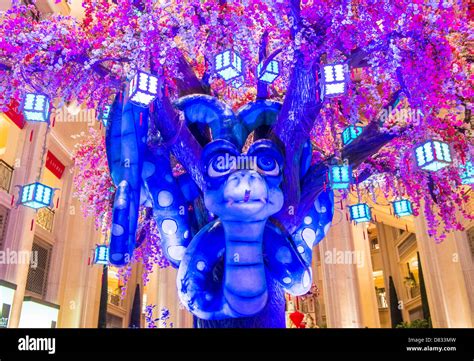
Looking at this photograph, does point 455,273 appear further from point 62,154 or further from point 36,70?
point 62,154

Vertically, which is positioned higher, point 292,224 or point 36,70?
point 36,70

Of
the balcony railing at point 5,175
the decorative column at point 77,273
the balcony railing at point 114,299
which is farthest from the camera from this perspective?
the balcony railing at point 114,299

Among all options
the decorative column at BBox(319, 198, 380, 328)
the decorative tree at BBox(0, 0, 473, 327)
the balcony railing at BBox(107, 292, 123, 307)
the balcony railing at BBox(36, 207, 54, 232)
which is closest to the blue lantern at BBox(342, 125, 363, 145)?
the decorative tree at BBox(0, 0, 473, 327)

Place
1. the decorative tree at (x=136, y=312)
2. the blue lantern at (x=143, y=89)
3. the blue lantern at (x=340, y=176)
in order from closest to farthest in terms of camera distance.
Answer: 1. the blue lantern at (x=143, y=89)
2. the blue lantern at (x=340, y=176)
3. the decorative tree at (x=136, y=312)

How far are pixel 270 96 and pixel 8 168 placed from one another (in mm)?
9586

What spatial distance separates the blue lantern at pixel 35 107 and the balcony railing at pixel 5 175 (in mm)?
8477

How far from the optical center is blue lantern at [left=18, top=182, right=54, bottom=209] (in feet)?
22.0

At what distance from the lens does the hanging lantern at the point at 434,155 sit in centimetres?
438

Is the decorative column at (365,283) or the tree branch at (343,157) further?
the decorative column at (365,283)

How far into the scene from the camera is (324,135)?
Answer: 646cm

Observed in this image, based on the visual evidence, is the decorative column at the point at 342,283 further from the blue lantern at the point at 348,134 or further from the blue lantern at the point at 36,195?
the blue lantern at the point at 36,195

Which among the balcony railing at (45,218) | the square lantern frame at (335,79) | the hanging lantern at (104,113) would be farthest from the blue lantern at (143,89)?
the balcony railing at (45,218)
